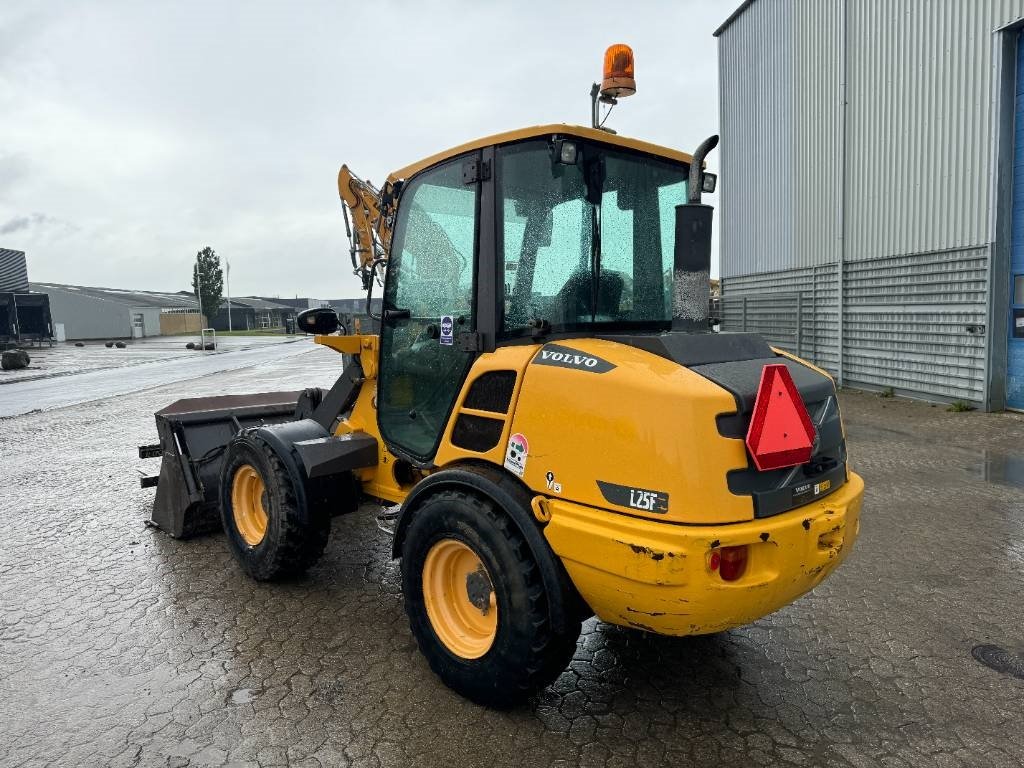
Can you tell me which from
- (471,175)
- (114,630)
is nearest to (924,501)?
(471,175)

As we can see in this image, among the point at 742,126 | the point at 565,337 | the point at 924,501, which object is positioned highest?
the point at 742,126

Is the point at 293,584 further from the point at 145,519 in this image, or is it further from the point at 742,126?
the point at 742,126

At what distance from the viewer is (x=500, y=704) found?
281 cm

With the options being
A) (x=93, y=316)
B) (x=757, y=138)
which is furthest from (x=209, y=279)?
(x=757, y=138)

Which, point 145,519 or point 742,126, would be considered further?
point 742,126

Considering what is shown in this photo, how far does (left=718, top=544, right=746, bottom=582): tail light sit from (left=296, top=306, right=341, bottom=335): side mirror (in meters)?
2.48

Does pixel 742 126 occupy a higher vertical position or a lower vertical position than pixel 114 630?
higher

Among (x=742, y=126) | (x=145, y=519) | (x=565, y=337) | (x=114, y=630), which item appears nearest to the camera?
(x=565, y=337)

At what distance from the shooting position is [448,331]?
10.8 feet

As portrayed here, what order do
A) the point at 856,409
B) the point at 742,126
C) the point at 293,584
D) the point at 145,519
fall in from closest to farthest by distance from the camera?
1. the point at 293,584
2. the point at 145,519
3. the point at 856,409
4. the point at 742,126

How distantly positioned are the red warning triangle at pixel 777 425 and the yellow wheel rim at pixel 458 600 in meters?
1.22

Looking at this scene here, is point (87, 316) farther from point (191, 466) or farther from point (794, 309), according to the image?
point (191, 466)

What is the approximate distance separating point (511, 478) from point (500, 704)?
2.95 ft

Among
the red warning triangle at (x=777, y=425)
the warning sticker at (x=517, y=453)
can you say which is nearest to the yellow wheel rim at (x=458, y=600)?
the warning sticker at (x=517, y=453)
